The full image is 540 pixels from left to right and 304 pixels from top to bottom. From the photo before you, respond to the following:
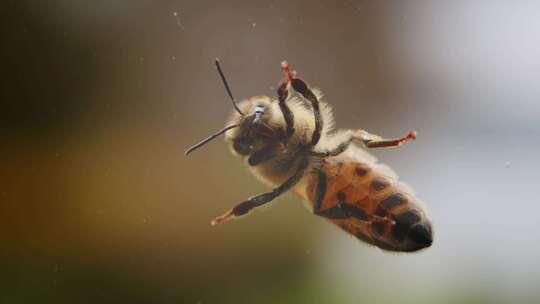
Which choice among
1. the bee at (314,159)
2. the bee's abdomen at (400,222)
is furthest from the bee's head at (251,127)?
the bee's abdomen at (400,222)

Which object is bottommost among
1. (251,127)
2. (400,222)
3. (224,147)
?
(400,222)

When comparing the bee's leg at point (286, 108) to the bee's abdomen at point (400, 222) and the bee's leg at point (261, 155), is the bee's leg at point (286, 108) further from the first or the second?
the bee's abdomen at point (400, 222)

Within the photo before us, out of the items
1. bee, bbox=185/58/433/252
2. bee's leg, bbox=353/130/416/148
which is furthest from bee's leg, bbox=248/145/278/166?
bee's leg, bbox=353/130/416/148

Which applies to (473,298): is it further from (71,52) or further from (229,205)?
(71,52)

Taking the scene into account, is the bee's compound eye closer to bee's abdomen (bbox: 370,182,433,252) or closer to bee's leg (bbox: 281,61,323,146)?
bee's leg (bbox: 281,61,323,146)

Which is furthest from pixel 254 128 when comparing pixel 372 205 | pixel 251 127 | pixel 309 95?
pixel 372 205

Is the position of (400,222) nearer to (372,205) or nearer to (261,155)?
(372,205)

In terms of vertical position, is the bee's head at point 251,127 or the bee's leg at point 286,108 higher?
the bee's leg at point 286,108

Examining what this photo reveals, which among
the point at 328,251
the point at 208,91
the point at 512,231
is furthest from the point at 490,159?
the point at 208,91
